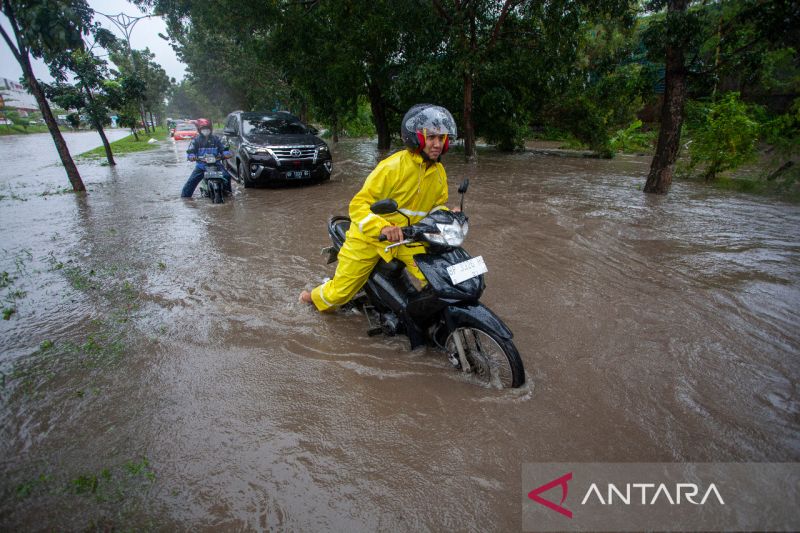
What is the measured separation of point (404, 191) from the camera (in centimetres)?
300

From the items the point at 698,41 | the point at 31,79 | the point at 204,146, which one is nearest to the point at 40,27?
the point at 31,79

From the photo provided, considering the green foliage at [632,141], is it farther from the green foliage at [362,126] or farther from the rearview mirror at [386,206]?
the rearview mirror at [386,206]

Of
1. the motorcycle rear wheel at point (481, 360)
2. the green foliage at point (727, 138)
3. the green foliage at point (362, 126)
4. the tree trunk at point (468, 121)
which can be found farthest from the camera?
the green foliage at point (362, 126)

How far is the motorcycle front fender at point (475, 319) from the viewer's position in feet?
8.70

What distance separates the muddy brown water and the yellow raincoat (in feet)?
2.45

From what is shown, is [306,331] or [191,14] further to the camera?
[191,14]

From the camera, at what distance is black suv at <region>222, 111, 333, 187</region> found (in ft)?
30.2

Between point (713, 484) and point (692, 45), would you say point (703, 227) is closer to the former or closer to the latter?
point (692, 45)

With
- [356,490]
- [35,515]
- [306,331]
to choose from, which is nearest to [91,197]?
[306,331]

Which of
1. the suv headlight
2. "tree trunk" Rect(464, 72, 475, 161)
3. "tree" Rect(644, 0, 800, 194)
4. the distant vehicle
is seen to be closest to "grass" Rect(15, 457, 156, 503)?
the suv headlight

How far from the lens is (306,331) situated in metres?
3.70

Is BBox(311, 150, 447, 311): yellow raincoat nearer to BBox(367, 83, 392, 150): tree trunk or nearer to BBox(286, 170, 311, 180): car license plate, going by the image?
BBox(286, 170, 311, 180): car license plate

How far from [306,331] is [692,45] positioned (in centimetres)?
853

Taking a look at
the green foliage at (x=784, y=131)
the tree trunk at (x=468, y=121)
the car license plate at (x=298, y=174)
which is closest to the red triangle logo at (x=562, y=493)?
the car license plate at (x=298, y=174)
